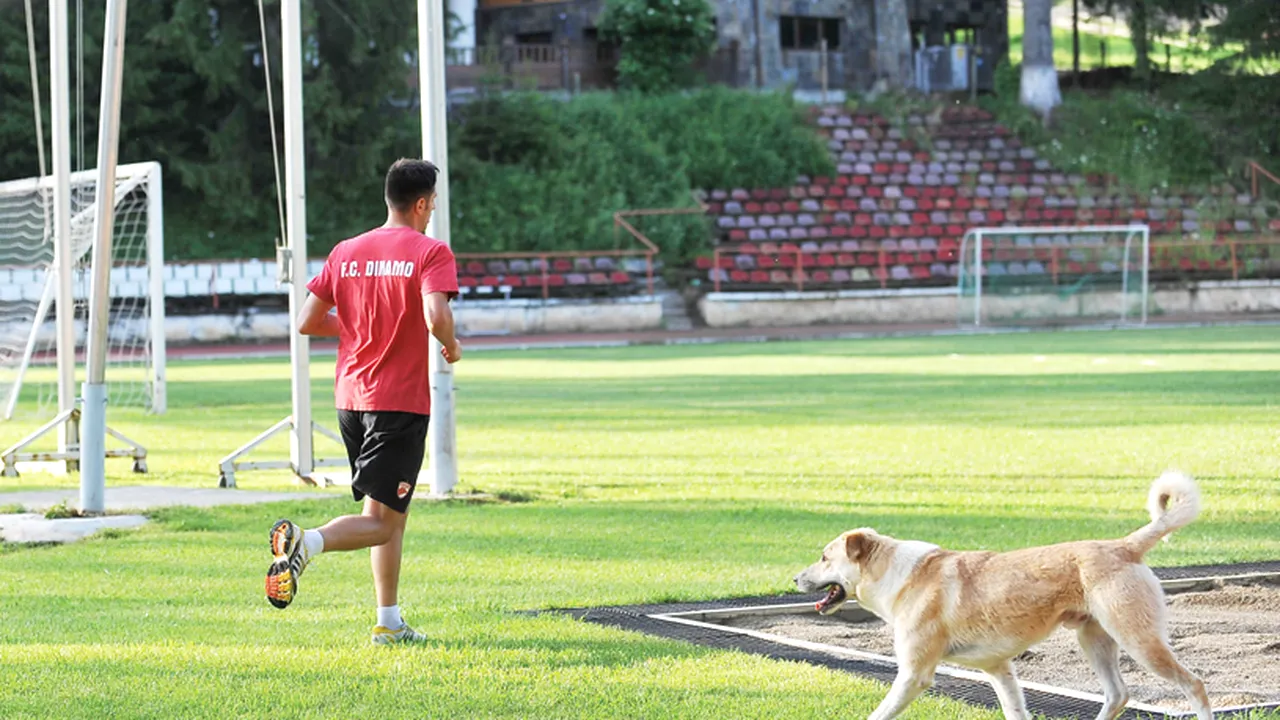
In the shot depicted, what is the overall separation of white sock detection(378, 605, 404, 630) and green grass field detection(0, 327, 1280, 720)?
0.13m

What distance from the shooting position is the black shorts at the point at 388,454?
23.8 ft

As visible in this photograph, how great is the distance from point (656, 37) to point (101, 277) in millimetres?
45998

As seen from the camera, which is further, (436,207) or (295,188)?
(295,188)

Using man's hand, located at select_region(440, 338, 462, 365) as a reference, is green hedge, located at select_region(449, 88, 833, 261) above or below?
above

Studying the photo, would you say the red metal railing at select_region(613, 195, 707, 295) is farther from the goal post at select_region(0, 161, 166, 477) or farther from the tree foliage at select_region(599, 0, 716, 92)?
the goal post at select_region(0, 161, 166, 477)

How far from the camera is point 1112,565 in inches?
218

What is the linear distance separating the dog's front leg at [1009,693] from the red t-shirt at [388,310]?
2.66 metres

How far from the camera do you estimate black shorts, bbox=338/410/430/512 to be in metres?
7.26

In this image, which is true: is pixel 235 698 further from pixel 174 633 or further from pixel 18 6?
pixel 18 6

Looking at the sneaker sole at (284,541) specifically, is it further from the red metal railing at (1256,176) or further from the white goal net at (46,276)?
the red metal railing at (1256,176)

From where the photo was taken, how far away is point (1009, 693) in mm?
5875

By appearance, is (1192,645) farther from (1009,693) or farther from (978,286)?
(978,286)

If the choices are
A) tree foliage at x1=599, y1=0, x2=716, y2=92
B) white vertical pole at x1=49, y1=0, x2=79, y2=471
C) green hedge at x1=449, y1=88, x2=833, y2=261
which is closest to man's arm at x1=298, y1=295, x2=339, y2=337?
white vertical pole at x1=49, y1=0, x2=79, y2=471

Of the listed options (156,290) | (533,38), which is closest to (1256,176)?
(533,38)
